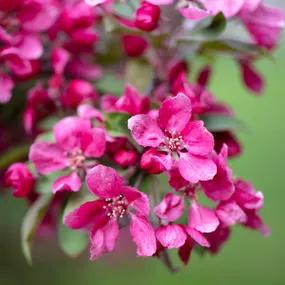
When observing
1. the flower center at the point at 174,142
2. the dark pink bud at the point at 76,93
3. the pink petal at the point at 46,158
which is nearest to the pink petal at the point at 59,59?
the dark pink bud at the point at 76,93

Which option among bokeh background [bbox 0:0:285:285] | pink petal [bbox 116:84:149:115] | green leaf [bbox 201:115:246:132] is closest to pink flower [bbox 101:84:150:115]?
pink petal [bbox 116:84:149:115]

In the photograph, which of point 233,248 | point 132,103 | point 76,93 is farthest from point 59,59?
point 233,248

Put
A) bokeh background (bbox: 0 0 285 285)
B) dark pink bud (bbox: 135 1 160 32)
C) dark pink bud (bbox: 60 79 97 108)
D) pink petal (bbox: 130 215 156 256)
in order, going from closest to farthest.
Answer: pink petal (bbox: 130 215 156 256) < dark pink bud (bbox: 135 1 160 32) < dark pink bud (bbox: 60 79 97 108) < bokeh background (bbox: 0 0 285 285)

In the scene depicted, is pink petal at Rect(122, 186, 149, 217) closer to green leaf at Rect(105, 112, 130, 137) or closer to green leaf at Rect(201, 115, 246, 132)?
green leaf at Rect(105, 112, 130, 137)

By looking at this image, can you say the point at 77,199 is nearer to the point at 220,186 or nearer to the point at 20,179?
the point at 20,179

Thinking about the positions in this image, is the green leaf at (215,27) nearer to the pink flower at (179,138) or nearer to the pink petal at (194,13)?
the pink petal at (194,13)

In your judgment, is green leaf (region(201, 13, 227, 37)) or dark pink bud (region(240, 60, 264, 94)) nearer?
green leaf (region(201, 13, 227, 37))
